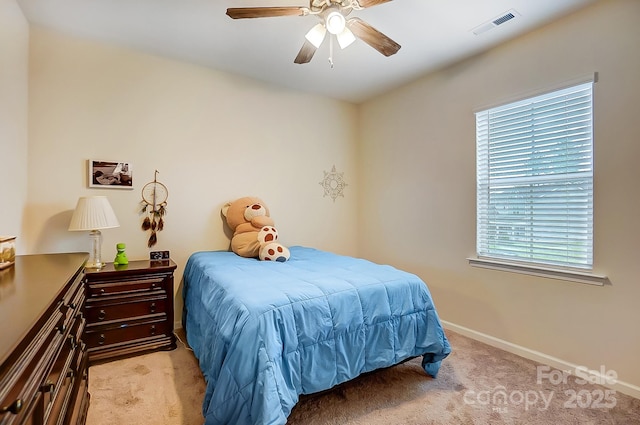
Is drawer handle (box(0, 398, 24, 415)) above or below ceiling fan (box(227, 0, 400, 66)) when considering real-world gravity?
below

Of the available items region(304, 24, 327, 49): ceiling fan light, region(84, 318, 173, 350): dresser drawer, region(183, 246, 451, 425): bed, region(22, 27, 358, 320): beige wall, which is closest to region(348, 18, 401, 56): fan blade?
region(304, 24, 327, 49): ceiling fan light

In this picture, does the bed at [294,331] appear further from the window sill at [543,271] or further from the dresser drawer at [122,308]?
the window sill at [543,271]

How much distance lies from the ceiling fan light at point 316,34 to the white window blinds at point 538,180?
1677 mm

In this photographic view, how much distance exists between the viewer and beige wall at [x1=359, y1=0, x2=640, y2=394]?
2.03 m

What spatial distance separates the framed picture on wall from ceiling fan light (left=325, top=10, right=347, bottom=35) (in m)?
2.13

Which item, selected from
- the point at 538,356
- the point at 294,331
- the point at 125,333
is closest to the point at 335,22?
the point at 294,331

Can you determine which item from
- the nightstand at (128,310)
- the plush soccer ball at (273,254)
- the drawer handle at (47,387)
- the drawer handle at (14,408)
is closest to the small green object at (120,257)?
the nightstand at (128,310)

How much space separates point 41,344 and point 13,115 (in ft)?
6.80

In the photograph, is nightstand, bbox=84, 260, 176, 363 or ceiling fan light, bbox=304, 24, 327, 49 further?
nightstand, bbox=84, 260, 176, 363

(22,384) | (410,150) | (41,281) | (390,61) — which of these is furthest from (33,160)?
(410,150)

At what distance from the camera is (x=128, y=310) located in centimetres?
243

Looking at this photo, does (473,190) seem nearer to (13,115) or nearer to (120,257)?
(120,257)

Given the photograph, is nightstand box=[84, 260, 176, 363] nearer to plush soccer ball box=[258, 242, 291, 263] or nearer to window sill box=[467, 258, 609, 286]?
plush soccer ball box=[258, 242, 291, 263]

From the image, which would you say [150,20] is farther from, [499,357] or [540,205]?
[499,357]
